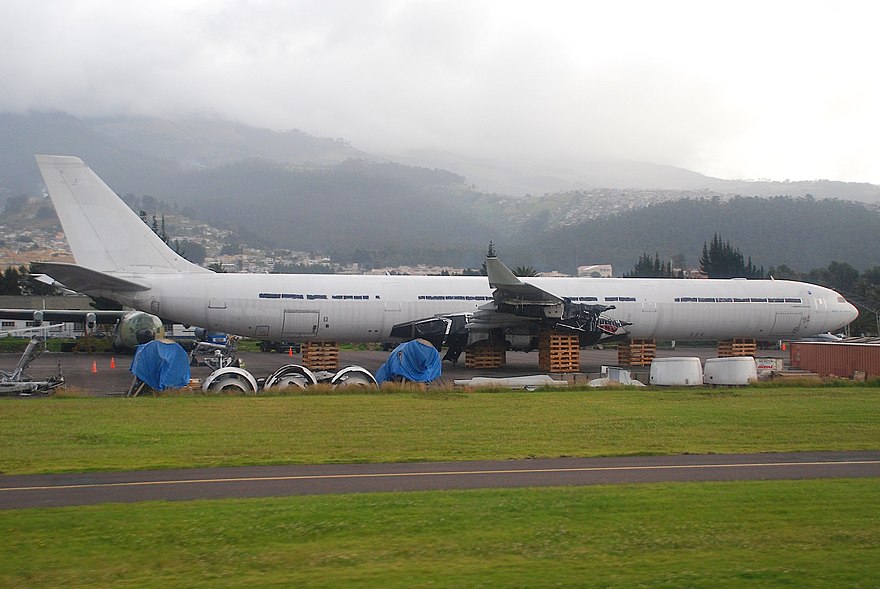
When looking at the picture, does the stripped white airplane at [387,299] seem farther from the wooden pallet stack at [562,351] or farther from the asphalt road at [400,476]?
the asphalt road at [400,476]

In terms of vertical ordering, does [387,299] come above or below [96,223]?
below

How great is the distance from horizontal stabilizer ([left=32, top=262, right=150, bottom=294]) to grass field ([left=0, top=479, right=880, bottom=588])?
20.4m

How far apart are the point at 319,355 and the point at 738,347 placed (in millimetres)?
22057

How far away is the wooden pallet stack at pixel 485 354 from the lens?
36344 mm

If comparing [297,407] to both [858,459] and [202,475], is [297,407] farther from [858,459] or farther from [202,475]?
[858,459]

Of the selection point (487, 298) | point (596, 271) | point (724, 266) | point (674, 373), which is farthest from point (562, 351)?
point (596, 271)

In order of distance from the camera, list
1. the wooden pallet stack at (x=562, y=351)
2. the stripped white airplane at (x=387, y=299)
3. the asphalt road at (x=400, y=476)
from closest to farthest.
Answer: the asphalt road at (x=400, y=476), the stripped white airplane at (x=387, y=299), the wooden pallet stack at (x=562, y=351)

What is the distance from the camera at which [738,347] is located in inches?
1642

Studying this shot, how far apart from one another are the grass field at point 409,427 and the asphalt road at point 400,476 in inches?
29.2

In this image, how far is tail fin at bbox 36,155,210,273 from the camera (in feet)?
101

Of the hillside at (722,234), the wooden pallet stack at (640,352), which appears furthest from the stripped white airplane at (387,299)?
the hillside at (722,234)

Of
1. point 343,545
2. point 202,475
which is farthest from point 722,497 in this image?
point 202,475

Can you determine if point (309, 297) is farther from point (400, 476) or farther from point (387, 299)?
point (400, 476)

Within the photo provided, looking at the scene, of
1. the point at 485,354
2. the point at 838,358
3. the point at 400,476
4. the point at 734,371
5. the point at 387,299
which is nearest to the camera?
the point at 400,476
